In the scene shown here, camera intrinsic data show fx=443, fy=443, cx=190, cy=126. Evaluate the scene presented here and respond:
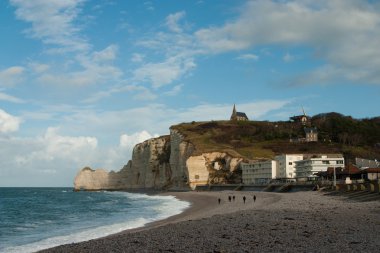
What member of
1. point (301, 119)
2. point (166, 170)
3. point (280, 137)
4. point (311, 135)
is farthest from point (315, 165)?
point (301, 119)

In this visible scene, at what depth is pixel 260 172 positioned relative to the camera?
100875 millimetres

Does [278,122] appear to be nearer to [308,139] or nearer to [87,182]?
[308,139]

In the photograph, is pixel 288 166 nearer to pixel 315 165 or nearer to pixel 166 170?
pixel 315 165

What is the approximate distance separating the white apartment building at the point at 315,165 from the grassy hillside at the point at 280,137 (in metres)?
20.5

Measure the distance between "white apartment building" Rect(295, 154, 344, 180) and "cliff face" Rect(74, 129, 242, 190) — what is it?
18.2 m

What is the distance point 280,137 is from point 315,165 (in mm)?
51300

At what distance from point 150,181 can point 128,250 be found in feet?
414

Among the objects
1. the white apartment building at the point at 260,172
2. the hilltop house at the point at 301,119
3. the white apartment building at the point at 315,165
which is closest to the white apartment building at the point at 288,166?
the white apartment building at the point at 315,165

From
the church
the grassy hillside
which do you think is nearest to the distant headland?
the grassy hillside

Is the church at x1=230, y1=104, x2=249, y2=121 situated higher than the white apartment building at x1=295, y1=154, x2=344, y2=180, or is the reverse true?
the church at x1=230, y1=104, x2=249, y2=121

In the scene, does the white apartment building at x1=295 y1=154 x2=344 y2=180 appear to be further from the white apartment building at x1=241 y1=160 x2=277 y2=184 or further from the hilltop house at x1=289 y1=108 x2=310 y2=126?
the hilltop house at x1=289 y1=108 x2=310 y2=126

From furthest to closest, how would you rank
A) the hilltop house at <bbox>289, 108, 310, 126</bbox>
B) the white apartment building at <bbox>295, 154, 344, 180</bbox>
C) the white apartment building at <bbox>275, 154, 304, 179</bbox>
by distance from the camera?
the hilltop house at <bbox>289, 108, 310, 126</bbox>, the white apartment building at <bbox>275, 154, 304, 179</bbox>, the white apartment building at <bbox>295, 154, 344, 180</bbox>

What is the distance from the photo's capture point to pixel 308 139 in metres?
138

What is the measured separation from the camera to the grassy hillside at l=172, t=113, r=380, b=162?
400ft
